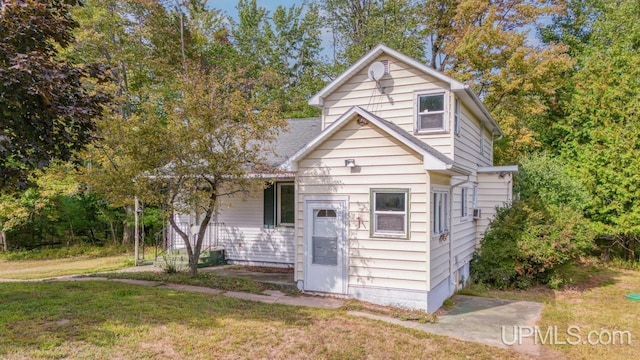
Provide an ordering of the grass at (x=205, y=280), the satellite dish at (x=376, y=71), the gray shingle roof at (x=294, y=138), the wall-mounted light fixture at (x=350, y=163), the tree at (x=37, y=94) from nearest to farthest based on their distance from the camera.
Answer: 1. the tree at (x=37, y=94)
2. the wall-mounted light fixture at (x=350, y=163)
3. the grass at (x=205, y=280)
4. the satellite dish at (x=376, y=71)
5. the gray shingle roof at (x=294, y=138)

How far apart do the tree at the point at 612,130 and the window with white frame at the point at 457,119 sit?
8.18m

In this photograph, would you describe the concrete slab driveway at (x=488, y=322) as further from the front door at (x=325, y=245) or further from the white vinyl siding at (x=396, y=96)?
the white vinyl siding at (x=396, y=96)

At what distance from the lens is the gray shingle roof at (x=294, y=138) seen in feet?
38.4

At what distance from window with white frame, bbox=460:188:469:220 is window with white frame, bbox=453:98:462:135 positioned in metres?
1.86

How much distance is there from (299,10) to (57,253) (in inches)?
883

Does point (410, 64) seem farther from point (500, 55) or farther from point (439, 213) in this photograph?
point (500, 55)

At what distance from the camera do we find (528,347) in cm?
616

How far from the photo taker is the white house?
7637 millimetres

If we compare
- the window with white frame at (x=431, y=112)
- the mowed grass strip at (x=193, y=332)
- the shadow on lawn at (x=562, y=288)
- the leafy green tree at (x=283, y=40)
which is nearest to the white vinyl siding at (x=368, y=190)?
the mowed grass strip at (x=193, y=332)

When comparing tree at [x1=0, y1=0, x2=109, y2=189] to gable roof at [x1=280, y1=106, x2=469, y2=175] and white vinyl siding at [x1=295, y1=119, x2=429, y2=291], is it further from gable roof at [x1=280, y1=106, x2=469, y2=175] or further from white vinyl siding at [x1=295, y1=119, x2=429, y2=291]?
white vinyl siding at [x1=295, y1=119, x2=429, y2=291]

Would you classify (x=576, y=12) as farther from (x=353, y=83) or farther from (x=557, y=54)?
(x=353, y=83)

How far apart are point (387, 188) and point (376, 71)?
3410 millimetres

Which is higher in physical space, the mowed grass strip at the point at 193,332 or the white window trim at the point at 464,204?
the white window trim at the point at 464,204

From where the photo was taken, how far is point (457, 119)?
9594 millimetres
